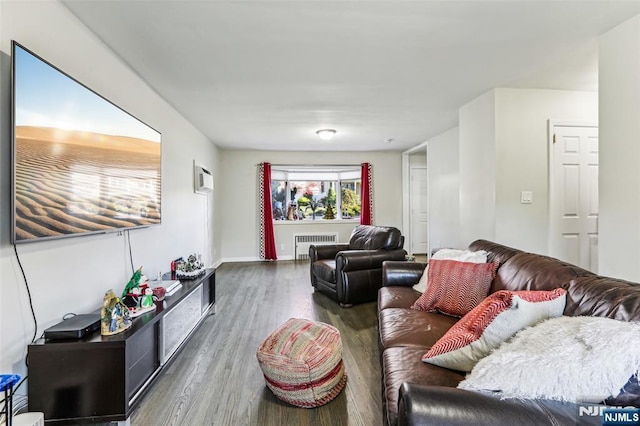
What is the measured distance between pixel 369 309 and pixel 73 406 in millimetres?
2471

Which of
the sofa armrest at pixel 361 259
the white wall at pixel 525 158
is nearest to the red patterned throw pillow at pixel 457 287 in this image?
the sofa armrest at pixel 361 259

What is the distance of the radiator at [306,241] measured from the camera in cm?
615

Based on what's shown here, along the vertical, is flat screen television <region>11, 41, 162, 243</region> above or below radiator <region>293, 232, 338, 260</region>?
above

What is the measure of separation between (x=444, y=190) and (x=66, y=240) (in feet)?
16.5

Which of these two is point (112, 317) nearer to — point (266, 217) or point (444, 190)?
point (266, 217)

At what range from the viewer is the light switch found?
306cm

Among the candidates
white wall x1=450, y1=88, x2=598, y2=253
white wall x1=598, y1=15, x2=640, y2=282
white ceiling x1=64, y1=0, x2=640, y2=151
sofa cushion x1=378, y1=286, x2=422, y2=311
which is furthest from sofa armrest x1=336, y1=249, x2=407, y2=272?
white wall x1=598, y1=15, x2=640, y2=282

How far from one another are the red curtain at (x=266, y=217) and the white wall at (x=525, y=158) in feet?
13.6

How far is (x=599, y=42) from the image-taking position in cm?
211

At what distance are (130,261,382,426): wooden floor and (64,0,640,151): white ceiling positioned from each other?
2.32 meters

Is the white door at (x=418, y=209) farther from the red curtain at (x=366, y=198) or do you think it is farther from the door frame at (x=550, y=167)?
the door frame at (x=550, y=167)

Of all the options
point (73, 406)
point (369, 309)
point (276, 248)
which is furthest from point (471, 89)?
point (276, 248)

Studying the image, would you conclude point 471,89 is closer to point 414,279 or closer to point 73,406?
point 414,279

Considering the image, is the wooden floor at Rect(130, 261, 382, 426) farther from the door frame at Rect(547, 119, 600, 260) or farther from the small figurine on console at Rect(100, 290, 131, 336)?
the door frame at Rect(547, 119, 600, 260)
